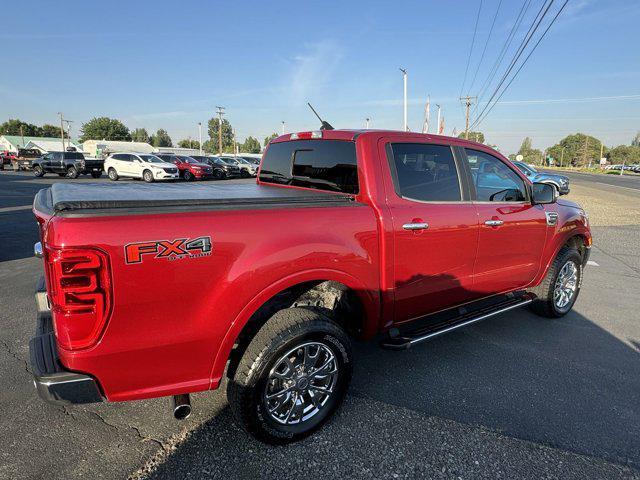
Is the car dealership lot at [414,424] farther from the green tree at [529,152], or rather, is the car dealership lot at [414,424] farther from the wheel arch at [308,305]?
the green tree at [529,152]

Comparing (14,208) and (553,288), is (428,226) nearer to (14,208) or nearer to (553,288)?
(553,288)

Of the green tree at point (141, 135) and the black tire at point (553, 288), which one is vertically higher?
the green tree at point (141, 135)

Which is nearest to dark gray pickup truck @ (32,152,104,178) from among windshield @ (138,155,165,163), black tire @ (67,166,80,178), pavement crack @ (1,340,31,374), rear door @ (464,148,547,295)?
black tire @ (67,166,80,178)

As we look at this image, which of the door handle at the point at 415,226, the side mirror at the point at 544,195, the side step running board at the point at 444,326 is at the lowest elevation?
the side step running board at the point at 444,326

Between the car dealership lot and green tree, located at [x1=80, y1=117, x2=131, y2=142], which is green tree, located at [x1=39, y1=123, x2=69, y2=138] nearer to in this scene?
green tree, located at [x1=80, y1=117, x2=131, y2=142]

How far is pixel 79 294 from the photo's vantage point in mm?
1821

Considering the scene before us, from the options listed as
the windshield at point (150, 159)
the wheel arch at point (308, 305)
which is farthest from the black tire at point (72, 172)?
the wheel arch at point (308, 305)

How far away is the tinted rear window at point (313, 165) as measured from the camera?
3.01m

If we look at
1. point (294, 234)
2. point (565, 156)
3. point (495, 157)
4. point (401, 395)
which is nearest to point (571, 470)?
point (401, 395)

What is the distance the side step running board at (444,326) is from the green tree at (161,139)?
156m

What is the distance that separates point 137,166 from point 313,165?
26.3 meters

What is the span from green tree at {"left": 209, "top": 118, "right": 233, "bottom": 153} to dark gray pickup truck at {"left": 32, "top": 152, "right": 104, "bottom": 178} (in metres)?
106

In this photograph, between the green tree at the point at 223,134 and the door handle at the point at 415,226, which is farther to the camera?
the green tree at the point at 223,134

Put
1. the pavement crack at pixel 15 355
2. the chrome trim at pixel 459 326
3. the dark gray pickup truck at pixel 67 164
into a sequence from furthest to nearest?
the dark gray pickup truck at pixel 67 164 < the pavement crack at pixel 15 355 < the chrome trim at pixel 459 326
